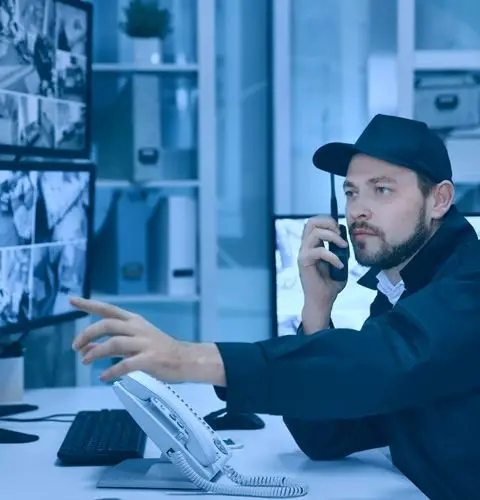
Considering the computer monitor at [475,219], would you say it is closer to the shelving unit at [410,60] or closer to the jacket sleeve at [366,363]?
the jacket sleeve at [366,363]

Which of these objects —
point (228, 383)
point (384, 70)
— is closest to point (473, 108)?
point (384, 70)

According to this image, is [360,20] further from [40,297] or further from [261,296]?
[40,297]

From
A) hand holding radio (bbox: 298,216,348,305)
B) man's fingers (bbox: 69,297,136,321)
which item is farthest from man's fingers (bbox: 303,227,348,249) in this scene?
man's fingers (bbox: 69,297,136,321)

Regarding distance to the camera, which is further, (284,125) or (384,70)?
(384,70)

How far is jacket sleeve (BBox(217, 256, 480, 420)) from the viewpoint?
128 centimetres

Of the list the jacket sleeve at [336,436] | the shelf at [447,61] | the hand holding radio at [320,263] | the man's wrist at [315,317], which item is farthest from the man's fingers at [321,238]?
the shelf at [447,61]

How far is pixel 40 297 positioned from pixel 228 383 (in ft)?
3.17

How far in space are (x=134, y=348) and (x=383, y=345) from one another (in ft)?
1.24

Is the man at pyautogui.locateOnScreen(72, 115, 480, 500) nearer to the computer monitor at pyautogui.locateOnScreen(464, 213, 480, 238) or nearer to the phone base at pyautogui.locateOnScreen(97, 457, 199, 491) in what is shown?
the phone base at pyautogui.locateOnScreen(97, 457, 199, 491)

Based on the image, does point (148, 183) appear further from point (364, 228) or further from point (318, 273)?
point (364, 228)

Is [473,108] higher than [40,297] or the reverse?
higher

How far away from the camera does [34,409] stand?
212cm

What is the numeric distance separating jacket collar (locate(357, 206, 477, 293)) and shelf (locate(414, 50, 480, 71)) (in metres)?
1.72

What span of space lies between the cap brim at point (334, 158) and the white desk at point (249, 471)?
1.78ft
